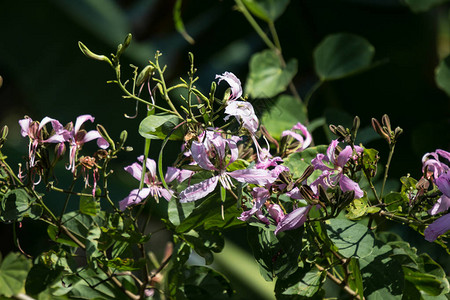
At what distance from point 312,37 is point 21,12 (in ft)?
2.03

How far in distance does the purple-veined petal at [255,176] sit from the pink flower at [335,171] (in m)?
0.03

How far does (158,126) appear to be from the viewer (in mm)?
362

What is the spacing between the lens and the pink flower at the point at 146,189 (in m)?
0.39

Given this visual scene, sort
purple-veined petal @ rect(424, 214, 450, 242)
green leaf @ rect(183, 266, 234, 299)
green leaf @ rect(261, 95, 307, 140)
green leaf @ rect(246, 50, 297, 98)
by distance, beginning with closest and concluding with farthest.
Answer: purple-veined petal @ rect(424, 214, 450, 242), green leaf @ rect(183, 266, 234, 299), green leaf @ rect(261, 95, 307, 140), green leaf @ rect(246, 50, 297, 98)

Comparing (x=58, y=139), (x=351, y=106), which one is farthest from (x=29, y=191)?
(x=351, y=106)

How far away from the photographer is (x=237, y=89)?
365 millimetres

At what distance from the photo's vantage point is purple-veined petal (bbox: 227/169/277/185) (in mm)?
346

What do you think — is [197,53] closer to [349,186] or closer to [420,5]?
[420,5]

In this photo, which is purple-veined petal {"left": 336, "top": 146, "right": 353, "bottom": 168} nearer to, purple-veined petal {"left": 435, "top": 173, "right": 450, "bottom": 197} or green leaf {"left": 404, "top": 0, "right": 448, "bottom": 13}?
purple-veined petal {"left": 435, "top": 173, "right": 450, "bottom": 197}

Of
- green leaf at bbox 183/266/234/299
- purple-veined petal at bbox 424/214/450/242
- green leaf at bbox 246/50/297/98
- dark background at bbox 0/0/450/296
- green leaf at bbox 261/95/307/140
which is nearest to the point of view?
purple-veined petal at bbox 424/214/450/242

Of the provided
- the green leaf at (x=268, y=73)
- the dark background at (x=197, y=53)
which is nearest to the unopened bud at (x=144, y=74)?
the green leaf at (x=268, y=73)

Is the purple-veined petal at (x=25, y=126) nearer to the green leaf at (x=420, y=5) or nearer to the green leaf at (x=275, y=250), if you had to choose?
the green leaf at (x=275, y=250)

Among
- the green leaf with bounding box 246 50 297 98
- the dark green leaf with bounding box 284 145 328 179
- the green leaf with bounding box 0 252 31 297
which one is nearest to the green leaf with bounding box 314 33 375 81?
the green leaf with bounding box 246 50 297 98

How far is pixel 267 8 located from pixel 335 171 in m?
0.45
